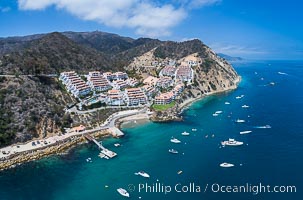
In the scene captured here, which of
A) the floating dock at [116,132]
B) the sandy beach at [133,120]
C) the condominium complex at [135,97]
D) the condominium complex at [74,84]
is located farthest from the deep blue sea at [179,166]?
the condominium complex at [74,84]

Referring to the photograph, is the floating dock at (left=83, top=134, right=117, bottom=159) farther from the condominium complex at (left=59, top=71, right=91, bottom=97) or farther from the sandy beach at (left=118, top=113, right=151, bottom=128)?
the condominium complex at (left=59, top=71, right=91, bottom=97)

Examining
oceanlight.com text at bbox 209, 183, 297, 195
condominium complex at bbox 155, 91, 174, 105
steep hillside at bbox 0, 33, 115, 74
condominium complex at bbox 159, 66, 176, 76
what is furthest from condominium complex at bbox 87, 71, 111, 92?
oceanlight.com text at bbox 209, 183, 297, 195

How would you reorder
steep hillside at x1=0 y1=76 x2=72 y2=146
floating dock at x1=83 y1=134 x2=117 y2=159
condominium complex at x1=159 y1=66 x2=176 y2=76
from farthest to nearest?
1. condominium complex at x1=159 y1=66 x2=176 y2=76
2. steep hillside at x1=0 y1=76 x2=72 y2=146
3. floating dock at x1=83 y1=134 x2=117 y2=159

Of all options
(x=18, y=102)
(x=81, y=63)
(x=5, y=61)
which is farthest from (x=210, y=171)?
(x=81, y=63)

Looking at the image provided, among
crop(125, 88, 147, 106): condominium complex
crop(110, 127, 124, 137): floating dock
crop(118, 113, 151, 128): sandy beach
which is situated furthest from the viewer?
crop(125, 88, 147, 106): condominium complex

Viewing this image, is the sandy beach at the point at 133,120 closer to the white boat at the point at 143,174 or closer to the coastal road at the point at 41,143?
the coastal road at the point at 41,143

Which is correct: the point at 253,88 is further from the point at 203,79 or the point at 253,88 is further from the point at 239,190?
the point at 239,190

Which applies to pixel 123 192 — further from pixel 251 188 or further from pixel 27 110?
pixel 27 110

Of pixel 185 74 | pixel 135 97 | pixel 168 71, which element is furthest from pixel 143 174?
pixel 168 71
